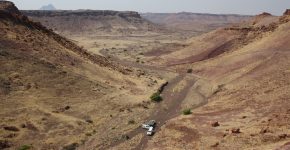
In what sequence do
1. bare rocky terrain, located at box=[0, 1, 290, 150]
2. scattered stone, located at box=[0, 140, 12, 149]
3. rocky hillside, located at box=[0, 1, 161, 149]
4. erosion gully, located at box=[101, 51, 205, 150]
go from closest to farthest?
scattered stone, located at box=[0, 140, 12, 149] → bare rocky terrain, located at box=[0, 1, 290, 150] → erosion gully, located at box=[101, 51, 205, 150] → rocky hillside, located at box=[0, 1, 161, 149]

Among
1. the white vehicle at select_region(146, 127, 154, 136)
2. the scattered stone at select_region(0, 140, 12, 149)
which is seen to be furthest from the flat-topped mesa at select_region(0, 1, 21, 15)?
the white vehicle at select_region(146, 127, 154, 136)

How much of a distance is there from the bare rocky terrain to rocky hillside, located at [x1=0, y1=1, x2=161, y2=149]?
0.11 m

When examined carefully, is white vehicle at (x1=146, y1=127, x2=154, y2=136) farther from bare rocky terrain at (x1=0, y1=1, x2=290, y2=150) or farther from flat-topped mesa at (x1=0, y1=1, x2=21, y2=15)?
flat-topped mesa at (x1=0, y1=1, x2=21, y2=15)

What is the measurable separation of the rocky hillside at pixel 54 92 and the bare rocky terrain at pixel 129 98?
11 cm

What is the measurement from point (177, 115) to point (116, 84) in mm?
14086

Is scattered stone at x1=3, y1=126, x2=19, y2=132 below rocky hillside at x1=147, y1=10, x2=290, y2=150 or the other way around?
below

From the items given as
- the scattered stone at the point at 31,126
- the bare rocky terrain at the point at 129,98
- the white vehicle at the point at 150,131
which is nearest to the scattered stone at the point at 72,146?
the bare rocky terrain at the point at 129,98

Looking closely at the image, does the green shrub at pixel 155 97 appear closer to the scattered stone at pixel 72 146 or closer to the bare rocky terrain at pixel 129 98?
the bare rocky terrain at pixel 129 98

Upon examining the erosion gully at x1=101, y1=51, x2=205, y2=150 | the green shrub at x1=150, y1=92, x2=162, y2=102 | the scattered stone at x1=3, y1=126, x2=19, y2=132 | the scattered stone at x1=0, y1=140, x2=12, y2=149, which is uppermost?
the green shrub at x1=150, y1=92, x2=162, y2=102

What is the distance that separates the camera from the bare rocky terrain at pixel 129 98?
46.0 m

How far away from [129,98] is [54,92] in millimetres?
10051

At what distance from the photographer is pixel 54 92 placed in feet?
190

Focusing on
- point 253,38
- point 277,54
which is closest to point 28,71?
point 277,54

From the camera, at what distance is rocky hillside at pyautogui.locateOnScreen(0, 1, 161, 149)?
4806cm
